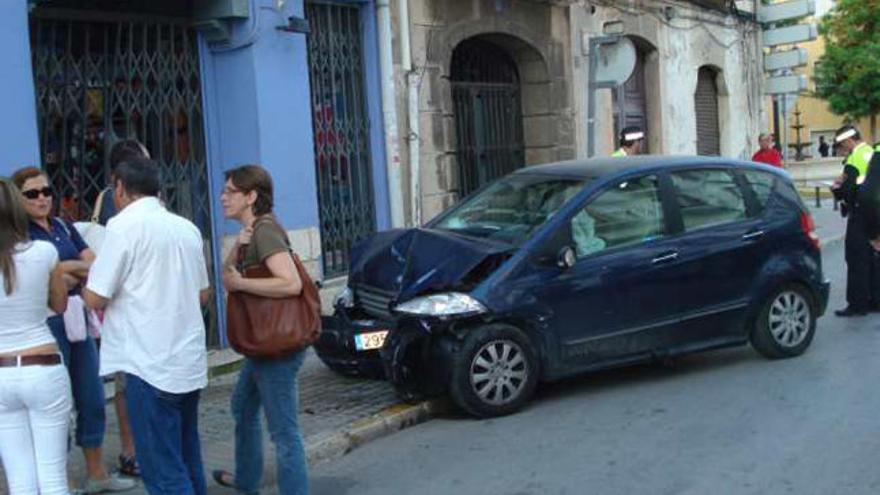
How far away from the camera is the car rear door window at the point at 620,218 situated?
23.2 ft

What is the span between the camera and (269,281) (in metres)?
4.57

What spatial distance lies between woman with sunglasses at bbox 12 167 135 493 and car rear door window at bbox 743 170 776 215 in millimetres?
4907

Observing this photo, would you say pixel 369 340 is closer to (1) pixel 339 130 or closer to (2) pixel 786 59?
(1) pixel 339 130

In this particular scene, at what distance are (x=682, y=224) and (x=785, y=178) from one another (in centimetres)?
124

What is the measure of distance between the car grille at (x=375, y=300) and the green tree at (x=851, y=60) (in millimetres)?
39307

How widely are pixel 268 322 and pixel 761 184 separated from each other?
15.5 feet

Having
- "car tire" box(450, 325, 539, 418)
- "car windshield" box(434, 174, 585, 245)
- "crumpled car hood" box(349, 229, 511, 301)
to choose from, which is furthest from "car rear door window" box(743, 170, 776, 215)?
"car tire" box(450, 325, 539, 418)

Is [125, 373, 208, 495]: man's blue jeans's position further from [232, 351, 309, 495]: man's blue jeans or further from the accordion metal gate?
the accordion metal gate

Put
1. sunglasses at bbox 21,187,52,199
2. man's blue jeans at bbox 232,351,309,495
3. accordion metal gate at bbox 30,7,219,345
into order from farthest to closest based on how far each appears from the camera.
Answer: accordion metal gate at bbox 30,7,219,345 < sunglasses at bbox 21,187,52,199 < man's blue jeans at bbox 232,351,309,495

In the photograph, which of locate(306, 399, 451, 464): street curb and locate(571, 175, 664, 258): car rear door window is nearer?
locate(306, 399, 451, 464): street curb

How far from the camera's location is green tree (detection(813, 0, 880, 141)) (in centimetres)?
4209

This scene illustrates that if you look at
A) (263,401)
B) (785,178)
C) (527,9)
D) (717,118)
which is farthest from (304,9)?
(717,118)

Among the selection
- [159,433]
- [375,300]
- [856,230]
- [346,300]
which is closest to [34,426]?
[159,433]

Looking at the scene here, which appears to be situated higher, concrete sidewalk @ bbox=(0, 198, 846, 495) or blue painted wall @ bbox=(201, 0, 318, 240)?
blue painted wall @ bbox=(201, 0, 318, 240)
